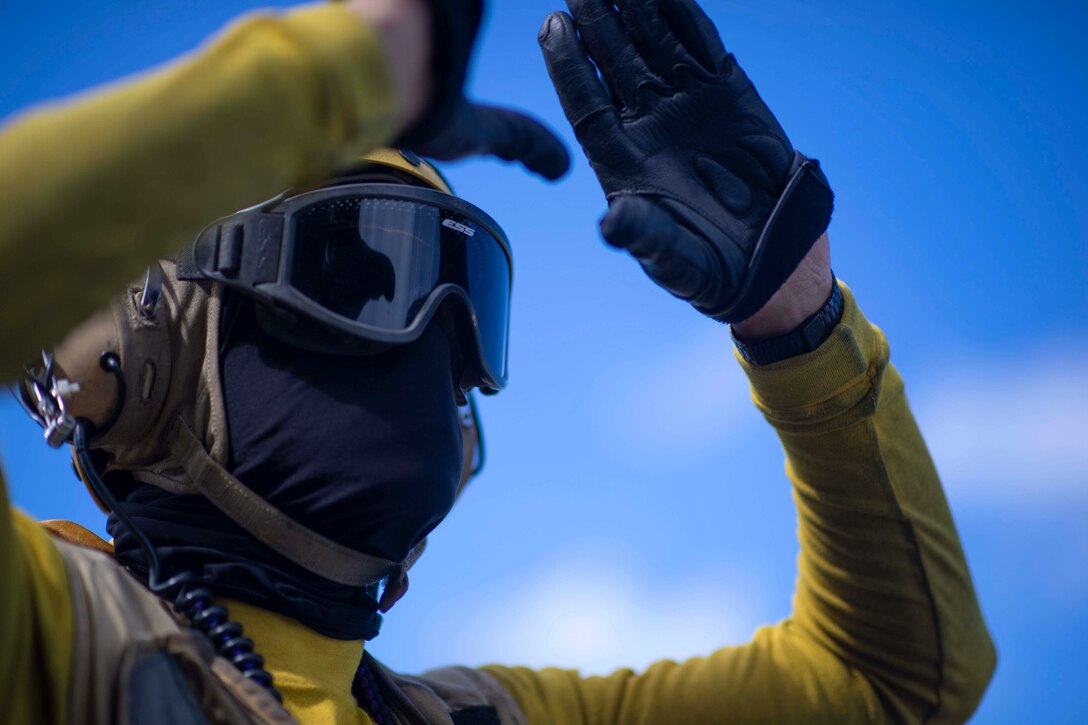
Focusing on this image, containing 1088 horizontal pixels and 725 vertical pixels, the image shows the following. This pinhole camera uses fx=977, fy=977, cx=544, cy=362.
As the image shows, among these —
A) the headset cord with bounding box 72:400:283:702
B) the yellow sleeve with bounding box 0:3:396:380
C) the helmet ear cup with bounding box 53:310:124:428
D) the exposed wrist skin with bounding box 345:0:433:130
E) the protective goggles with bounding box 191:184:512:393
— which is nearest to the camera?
the yellow sleeve with bounding box 0:3:396:380

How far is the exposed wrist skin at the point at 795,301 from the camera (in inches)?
90.0

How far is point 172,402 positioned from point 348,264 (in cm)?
46

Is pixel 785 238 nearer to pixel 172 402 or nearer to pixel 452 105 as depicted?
pixel 452 105

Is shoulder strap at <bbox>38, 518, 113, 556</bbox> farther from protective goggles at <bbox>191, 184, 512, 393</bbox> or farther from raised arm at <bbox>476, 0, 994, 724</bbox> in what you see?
raised arm at <bbox>476, 0, 994, 724</bbox>

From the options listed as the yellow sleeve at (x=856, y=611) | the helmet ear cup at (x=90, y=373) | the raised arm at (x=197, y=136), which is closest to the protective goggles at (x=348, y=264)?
the helmet ear cup at (x=90, y=373)

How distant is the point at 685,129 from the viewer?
2062 mm

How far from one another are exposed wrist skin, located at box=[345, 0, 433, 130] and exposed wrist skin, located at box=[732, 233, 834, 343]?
4.31 feet

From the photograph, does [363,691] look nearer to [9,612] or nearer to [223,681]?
[223,681]

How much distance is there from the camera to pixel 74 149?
912mm

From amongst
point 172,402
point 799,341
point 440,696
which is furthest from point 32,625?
point 799,341

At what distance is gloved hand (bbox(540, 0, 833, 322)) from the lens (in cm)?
202

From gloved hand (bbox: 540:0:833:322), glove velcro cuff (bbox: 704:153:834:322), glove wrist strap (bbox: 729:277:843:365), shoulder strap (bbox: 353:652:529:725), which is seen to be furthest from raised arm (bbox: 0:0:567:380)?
glove wrist strap (bbox: 729:277:843:365)

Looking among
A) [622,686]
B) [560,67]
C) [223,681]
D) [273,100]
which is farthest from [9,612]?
[622,686]

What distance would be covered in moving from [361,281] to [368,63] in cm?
105
